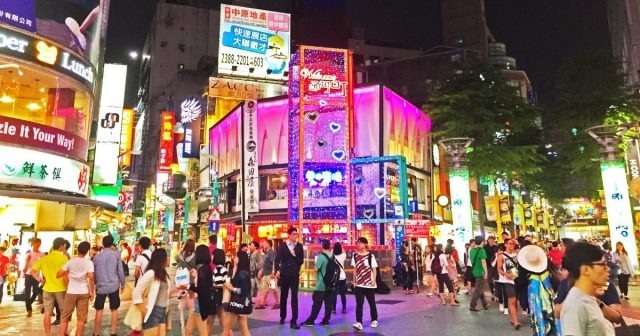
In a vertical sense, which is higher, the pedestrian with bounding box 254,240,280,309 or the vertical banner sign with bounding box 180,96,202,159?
the vertical banner sign with bounding box 180,96,202,159

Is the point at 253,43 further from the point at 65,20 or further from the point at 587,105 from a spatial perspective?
the point at 587,105

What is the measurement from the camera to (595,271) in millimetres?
2975

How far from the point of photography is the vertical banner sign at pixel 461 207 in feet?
70.4

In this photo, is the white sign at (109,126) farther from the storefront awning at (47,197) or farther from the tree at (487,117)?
the tree at (487,117)

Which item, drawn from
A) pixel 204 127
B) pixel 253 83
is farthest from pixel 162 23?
pixel 253 83

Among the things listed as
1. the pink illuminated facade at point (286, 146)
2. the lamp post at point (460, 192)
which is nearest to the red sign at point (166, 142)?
the pink illuminated facade at point (286, 146)

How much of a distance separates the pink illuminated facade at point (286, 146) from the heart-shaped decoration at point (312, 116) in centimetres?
272

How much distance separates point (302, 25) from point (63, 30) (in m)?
27.9

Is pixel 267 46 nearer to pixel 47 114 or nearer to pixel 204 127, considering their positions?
pixel 204 127

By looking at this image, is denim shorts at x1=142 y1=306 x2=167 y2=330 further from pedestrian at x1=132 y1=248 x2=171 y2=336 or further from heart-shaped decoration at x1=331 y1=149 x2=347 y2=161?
heart-shaped decoration at x1=331 y1=149 x2=347 y2=161

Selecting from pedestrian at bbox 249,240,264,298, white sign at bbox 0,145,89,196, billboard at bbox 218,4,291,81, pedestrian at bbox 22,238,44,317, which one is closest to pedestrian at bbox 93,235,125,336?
pedestrian at bbox 22,238,44,317

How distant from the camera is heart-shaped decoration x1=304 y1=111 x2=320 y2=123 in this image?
757 inches

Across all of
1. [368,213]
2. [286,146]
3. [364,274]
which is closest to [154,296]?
[364,274]

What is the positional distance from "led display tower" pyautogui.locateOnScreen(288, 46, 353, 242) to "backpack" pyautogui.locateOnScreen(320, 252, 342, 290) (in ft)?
30.4
